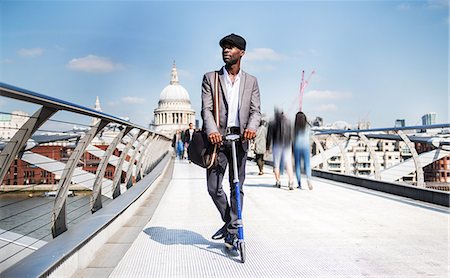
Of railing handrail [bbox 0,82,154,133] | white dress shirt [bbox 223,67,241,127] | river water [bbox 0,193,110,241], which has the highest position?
white dress shirt [bbox 223,67,241,127]

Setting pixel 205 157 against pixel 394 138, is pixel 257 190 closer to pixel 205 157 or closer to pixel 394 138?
pixel 394 138

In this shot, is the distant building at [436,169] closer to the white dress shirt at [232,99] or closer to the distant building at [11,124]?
the white dress shirt at [232,99]

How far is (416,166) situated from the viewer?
6.14 meters

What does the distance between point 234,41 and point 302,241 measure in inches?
67.4

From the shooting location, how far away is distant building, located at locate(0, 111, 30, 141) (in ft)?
7.27

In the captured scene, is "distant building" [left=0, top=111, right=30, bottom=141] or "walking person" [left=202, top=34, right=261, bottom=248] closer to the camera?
"distant building" [left=0, top=111, right=30, bottom=141]

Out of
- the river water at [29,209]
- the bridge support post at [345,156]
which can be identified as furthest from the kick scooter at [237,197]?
the bridge support post at [345,156]

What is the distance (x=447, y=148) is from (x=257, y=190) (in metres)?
3.24

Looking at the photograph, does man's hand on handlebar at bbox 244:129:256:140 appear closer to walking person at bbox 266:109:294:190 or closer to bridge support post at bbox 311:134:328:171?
walking person at bbox 266:109:294:190

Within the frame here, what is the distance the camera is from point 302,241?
375 cm

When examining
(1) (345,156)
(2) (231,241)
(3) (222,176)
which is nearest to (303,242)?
(2) (231,241)

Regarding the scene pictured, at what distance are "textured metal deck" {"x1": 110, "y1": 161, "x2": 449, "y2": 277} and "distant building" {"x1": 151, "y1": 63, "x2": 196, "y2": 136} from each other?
108346mm

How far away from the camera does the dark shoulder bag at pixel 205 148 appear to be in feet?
11.2

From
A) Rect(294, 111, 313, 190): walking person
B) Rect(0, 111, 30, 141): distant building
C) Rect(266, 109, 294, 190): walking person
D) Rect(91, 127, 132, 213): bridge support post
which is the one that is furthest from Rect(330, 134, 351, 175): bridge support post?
Rect(0, 111, 30, 141): distant building
